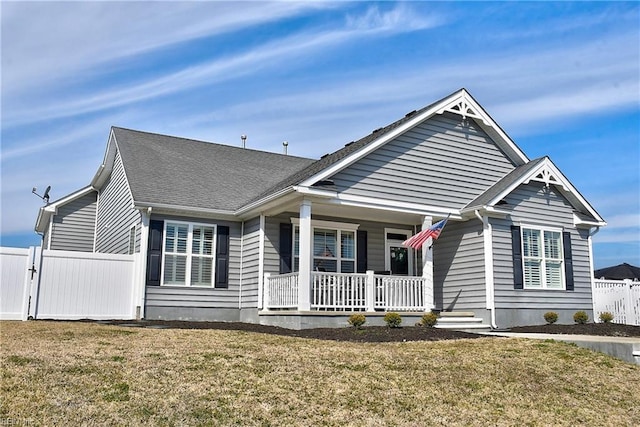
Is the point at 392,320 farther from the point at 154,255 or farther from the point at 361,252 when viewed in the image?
the point at 154,255

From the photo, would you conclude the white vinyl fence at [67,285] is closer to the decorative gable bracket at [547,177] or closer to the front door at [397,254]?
the front door at [397,254]

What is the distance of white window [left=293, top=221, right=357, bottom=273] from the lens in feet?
53.4

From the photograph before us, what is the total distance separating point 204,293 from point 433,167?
23.2ft

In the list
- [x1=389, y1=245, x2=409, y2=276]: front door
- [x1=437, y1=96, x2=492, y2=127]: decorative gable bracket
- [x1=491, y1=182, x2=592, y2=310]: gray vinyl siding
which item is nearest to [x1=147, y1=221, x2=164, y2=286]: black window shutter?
[x1=389, y1=245, x2=409, y2=276]: front door

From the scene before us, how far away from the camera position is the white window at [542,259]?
16.4 m

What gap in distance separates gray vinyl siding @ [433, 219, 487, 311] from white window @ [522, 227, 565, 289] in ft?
A: 4.77

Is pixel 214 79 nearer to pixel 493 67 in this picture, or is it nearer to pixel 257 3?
pixel 257 3

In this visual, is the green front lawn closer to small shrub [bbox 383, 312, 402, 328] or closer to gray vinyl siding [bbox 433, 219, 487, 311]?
small shrub [bbox 383, 312, 402, 328]

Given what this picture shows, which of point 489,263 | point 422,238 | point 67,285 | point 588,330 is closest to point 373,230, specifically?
point 422,238

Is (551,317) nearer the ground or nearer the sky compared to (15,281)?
nearer the ground

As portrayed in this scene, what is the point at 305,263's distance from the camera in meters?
13.4

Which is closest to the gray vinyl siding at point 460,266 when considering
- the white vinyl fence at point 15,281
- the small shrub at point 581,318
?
the small shrub at point 581,318

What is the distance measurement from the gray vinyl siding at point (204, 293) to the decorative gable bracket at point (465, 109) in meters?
6.76

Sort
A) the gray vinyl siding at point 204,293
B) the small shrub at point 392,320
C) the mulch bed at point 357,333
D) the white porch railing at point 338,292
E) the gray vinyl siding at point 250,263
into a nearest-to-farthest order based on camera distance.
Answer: the mulch bed at point 357,333 < the small shrub at point 392,320 < the white porch railing at point 338,292 < the gray vinyl siding at point 204,293 < the gray vinyl siding at point 250,263
